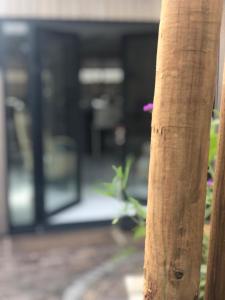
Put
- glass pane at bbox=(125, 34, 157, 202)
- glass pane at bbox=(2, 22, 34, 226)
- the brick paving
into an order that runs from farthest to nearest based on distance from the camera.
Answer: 1. glass pane at bbox=(125, 34, 157, 202)
2. glass pane at bbox=(2, 22, 34, 226)
3. the brick paving

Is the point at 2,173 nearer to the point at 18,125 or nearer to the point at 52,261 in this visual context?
the point at 18,125

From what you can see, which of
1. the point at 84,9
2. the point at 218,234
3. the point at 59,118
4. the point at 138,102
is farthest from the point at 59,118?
the point at 218,234

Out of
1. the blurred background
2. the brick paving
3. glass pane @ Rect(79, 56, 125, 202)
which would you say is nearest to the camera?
the brick paving

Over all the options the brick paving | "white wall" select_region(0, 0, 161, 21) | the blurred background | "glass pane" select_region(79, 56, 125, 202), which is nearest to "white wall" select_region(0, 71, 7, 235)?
the blurred background

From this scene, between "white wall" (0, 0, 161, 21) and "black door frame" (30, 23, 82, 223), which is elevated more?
"white wall" (0, 0, 161, 21)

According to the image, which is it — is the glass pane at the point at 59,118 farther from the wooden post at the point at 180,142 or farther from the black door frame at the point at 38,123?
the wooden post at the point at 180,142

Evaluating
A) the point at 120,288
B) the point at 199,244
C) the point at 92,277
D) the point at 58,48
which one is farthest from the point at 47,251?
the point at 199,244

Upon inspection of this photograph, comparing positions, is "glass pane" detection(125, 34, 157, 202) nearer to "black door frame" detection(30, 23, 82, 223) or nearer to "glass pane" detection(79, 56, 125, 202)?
"black door frame" detection(30, 23, 82, 223)
